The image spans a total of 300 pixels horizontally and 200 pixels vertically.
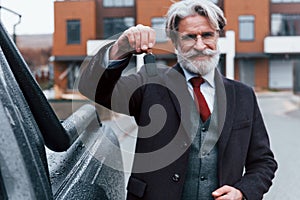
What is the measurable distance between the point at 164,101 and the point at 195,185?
321mm

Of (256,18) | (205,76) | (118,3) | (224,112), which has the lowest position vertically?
(224,112)

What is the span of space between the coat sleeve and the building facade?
3367cm

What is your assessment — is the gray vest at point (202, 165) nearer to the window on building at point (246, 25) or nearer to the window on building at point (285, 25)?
the window on building at point (246, 25)

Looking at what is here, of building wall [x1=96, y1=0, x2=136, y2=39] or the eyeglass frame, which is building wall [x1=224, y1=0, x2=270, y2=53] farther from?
the eyeglass frame

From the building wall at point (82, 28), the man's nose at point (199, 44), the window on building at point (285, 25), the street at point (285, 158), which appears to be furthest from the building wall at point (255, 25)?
the man's nose at point (199, 44)

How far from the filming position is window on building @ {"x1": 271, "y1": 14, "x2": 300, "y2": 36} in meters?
41.2

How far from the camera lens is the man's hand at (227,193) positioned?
1.74 m

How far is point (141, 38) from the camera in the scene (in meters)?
1.61

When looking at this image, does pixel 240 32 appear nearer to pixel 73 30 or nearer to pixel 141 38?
pixel 73 30

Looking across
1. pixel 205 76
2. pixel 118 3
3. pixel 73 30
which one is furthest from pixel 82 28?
pixel 205 76

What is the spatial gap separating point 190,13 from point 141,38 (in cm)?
31

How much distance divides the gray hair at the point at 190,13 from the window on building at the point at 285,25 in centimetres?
4058

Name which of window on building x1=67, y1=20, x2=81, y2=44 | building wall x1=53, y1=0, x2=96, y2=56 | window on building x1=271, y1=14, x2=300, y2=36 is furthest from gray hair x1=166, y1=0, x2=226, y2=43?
window on building x1=271, y1=14, x2=300, y2=36

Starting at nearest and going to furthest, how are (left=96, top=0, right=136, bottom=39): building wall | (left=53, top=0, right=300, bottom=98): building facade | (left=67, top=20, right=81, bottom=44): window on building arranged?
(left=67, top=20, right=81, bottom=44): window on building < (left=53, top=0, right=300, bottom=98): building facade < (left=96, top=0, right=136, bottom=39): building wall
